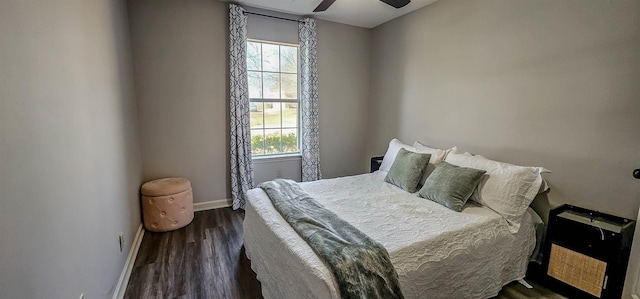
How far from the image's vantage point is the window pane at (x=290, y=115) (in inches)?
157

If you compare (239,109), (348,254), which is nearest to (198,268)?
(348,254)

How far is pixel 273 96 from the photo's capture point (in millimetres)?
3871

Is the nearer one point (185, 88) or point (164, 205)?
point (164, 205)

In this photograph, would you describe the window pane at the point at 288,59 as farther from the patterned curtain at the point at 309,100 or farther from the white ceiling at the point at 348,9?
the white ceiling at the point at 348,9

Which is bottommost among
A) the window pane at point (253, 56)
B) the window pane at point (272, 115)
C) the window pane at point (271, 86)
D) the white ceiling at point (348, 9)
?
the window pane at point (272, 115)

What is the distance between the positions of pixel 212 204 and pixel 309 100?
6.39 feet

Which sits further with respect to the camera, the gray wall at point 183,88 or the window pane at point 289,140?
the window pane at point 289,140

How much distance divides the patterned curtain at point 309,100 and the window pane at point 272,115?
0.34m

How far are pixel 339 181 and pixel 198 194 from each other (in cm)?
190

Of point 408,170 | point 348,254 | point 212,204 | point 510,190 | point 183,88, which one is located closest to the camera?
point 348,254

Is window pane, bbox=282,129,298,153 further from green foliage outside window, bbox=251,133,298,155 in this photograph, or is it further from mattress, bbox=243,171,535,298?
mattress, bbox=243,171,535,298

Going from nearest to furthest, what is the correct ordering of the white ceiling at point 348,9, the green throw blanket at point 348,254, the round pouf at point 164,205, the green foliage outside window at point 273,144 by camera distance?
the green throw blanket at point 348,254
the round pouf at point 164,205
the white ceiling at point 348,9
the green foliage outside window at point 273,144

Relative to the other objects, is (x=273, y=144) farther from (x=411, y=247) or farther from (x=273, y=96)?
(x=411, y=247)

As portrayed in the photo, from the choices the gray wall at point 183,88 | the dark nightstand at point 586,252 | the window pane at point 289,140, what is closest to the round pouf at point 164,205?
the gray wall at point 183,88
